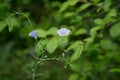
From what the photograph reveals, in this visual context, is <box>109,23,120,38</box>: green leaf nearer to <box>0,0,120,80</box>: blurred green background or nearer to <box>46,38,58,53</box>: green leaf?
<box>0,0,120,80</box>: blurred green background

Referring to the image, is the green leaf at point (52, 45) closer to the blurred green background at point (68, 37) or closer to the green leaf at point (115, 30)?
the blurred green background at point (68, 37)

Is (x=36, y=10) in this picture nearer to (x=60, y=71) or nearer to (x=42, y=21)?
(x=42, y=21)

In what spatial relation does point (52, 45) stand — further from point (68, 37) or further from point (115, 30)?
point (68, 37)

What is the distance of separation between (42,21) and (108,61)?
113cm

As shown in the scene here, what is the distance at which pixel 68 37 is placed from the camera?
2.75 meters

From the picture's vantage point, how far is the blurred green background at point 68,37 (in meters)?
2.39

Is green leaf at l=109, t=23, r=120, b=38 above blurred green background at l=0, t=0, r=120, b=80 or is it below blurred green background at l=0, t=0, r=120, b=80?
above

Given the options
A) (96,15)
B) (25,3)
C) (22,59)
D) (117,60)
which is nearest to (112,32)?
(96,15)

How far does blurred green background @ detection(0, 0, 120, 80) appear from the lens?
239 centimetres

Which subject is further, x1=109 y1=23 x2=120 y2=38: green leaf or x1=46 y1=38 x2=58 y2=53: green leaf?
x1=109 y1=23 x2=120 y2=38: green leaf

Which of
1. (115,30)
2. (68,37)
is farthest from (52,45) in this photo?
(68,37)

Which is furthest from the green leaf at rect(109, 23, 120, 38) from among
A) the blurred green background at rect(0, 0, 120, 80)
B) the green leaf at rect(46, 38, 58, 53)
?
the green leaf at rect(46, 38, 58, 53)

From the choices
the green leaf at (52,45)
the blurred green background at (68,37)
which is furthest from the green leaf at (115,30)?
the green leaf at (52,45)

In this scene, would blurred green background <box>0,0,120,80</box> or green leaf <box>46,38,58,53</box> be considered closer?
green leaf <box>46,38,58,53</box>
